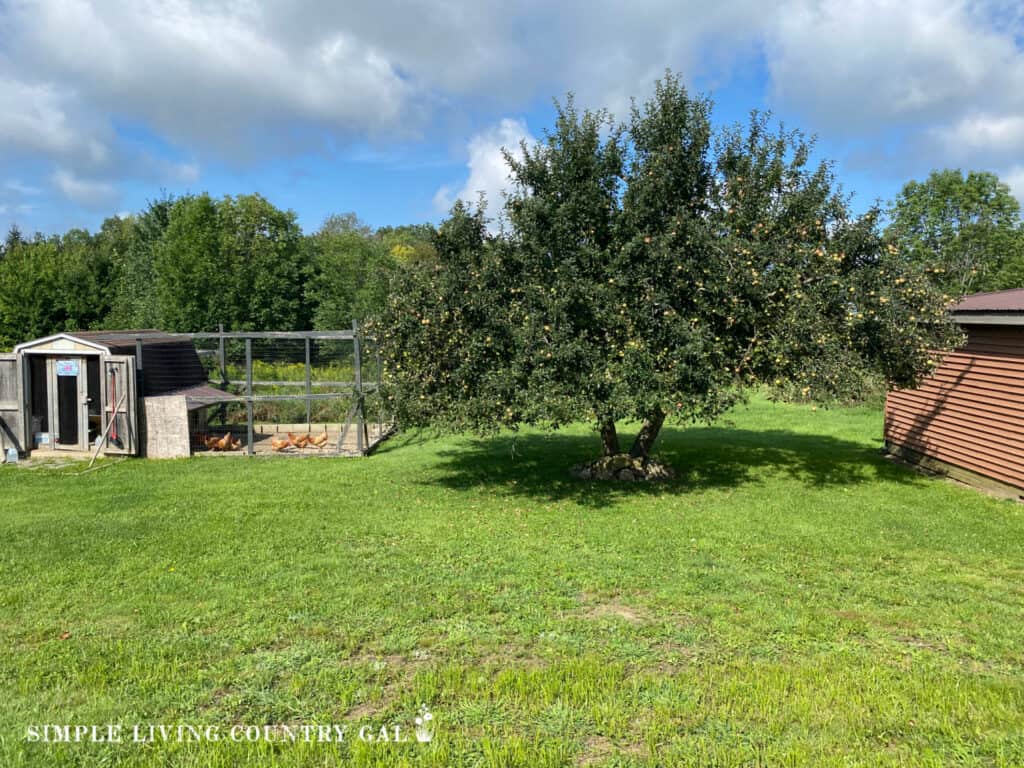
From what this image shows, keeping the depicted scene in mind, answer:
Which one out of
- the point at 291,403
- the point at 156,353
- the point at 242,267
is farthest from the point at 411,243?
the point at 156,353

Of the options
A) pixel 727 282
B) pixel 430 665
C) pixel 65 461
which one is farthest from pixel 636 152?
pixel 65 461

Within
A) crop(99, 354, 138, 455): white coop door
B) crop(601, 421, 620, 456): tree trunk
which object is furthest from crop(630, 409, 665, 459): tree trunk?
crop(99, 354, 138, 455): white coop door

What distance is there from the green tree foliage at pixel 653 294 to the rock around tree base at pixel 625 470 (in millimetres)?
2257

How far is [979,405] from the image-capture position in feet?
33.4

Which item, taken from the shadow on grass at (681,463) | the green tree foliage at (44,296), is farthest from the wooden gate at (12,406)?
the green tree foliage at (44,296)

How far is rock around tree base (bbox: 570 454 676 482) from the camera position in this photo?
1101 centimetres

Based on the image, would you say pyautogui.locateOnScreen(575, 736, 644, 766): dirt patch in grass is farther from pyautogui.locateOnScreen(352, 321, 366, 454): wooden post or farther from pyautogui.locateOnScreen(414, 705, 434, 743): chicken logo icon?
pyautogui.locateOnScreen(352, 321, 366, 454): wooden post

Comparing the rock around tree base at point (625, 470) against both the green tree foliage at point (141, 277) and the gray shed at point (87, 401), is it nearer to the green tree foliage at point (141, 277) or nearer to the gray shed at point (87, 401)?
the gray shed at point (87, 401)

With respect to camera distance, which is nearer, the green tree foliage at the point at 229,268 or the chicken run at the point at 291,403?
the chicken run at the point at 291,403

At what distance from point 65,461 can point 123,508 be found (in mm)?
4787

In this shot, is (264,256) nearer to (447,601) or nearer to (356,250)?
(356,250)

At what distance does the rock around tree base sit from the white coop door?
834 centimetres

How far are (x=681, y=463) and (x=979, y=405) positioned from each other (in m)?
4.64

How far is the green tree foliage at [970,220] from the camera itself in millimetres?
32312
